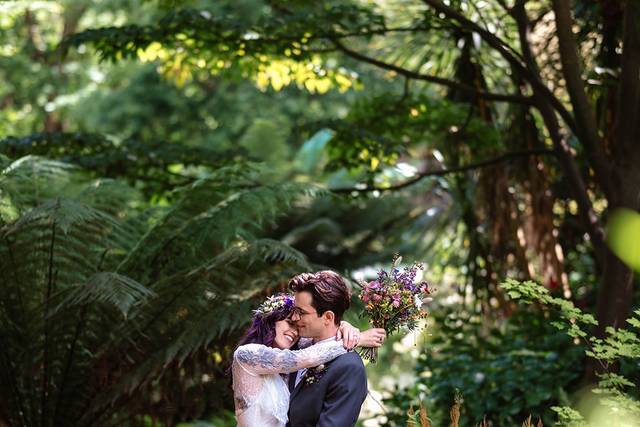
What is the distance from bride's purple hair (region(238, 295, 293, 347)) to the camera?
3160 mm

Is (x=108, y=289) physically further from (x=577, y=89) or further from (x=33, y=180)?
(x=577, y=89)

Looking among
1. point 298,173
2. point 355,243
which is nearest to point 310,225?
point 355,243

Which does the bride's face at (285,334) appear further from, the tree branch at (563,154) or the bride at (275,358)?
the tree branch at (563,154)

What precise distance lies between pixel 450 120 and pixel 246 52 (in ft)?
4.75

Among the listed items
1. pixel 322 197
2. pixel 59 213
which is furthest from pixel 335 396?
pixel 322 197

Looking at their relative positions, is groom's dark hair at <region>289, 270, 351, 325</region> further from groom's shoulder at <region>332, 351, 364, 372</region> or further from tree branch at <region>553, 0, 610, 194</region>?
tree branch at <region>553, 0, 610, 194</region>

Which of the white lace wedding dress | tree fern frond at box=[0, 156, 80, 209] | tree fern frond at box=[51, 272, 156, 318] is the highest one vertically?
the white lace wedding dress

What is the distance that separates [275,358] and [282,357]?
0.02 metres

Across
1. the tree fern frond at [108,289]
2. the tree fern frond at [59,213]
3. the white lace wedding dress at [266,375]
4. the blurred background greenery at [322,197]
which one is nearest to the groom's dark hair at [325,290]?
the white lace wedding dress at [266,375]

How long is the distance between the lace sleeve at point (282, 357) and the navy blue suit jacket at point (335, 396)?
4 centimetres

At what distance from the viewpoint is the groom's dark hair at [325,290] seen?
2.96m

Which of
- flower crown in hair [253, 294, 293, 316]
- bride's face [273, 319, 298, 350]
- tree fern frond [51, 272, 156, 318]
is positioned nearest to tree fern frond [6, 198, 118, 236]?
tree fern frond [51, 272, 156, 318]

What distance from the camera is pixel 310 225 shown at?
11.9m

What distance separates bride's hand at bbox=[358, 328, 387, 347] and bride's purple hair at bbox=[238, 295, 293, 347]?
0.29 metres
